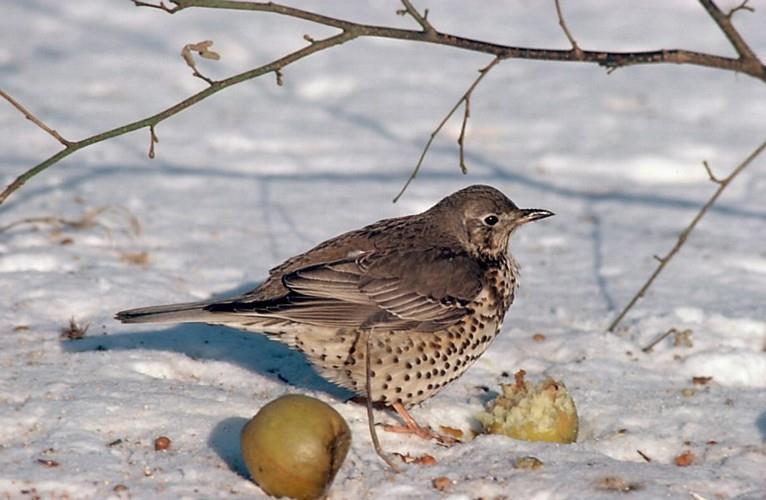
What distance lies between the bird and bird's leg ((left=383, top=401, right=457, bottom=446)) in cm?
1

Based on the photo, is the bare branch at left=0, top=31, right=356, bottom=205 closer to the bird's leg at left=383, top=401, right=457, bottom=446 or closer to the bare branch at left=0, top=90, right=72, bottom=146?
the bare branch at left=0, top=90, right=72, bottom=146

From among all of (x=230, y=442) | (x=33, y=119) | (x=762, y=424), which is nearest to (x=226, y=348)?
(x=230, y=442)

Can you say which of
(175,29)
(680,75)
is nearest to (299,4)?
(175,29)

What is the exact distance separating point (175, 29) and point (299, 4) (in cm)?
124

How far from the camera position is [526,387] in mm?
4988

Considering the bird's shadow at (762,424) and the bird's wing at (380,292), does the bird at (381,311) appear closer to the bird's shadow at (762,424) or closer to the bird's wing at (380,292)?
the bird's wing at (380,292)

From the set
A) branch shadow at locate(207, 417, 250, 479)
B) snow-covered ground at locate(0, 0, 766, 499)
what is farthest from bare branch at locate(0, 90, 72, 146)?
branch shadow at locate(207, 417, 250, 479)

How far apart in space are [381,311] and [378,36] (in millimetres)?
1192

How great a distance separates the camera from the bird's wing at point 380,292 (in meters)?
5.02

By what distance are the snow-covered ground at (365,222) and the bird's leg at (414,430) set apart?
0.23 ft

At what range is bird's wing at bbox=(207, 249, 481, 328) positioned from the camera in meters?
5.02

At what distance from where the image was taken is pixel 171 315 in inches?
196

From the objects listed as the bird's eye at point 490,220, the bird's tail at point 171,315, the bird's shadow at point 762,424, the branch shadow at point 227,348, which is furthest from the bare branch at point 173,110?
the bird's shadow at point 762,424

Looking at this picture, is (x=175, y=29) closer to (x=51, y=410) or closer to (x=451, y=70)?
(x=451, y=70)
